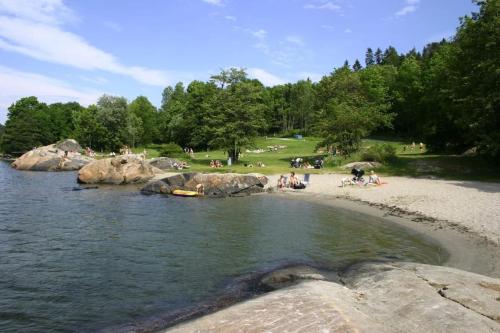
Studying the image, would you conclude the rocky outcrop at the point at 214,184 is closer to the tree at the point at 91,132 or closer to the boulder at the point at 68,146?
the boulder at the point at 68,146

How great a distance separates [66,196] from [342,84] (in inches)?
1814

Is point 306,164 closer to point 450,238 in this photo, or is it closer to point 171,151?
point 171,151

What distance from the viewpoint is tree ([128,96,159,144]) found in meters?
118

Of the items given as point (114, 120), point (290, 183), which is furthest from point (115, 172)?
point (114, 120)

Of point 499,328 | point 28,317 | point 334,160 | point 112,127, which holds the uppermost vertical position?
point 112,127

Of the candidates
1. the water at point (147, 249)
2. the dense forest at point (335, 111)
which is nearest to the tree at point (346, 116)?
the dense forest at point (335, 111)

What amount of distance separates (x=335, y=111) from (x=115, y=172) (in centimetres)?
2984

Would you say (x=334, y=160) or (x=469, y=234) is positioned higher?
(x=334, y=160)

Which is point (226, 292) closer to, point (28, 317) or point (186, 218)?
point (28, 317)

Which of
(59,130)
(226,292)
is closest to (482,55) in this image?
(226,292)

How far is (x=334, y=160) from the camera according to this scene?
54094 millimetres

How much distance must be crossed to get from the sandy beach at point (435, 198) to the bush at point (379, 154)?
8.96 meters

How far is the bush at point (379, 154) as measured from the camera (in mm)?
49156

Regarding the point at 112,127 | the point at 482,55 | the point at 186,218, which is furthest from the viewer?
the point at 112,127
